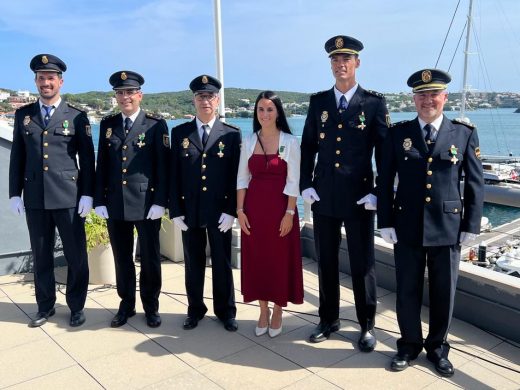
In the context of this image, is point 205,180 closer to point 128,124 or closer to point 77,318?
point 128,124

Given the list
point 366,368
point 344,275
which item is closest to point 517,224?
point 344,275

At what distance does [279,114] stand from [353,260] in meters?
1.08

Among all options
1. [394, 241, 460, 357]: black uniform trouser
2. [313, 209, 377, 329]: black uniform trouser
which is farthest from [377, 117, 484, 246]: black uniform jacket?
[313, 209, 377, 329]: black uniform trouser

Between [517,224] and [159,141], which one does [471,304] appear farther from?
[517,224]

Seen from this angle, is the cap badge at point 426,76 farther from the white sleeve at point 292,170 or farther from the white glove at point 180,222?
the white glove at point 180,222

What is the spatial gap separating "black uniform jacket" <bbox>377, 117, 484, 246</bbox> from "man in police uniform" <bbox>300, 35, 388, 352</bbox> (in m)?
0.25

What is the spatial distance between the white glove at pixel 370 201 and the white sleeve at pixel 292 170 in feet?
1.42

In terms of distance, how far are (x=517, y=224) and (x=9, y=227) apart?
2369 cm

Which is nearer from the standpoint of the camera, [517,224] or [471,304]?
[471,304]

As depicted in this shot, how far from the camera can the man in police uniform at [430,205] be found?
107 inches

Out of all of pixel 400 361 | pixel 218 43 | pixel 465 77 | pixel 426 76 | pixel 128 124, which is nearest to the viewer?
pixel 426 76

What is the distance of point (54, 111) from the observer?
3510 millimetres

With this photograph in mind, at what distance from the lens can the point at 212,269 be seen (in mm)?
3498

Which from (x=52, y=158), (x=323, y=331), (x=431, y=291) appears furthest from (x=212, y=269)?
(x=431, y=291)
